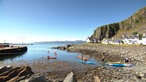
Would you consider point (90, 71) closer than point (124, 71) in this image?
No

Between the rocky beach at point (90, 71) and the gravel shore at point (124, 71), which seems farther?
the rocky beach at point (90, 71)

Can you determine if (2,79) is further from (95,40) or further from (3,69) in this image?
(95,40)

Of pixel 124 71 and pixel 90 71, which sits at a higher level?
pixel 124 71

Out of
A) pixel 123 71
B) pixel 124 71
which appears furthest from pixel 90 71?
pixel 124 71

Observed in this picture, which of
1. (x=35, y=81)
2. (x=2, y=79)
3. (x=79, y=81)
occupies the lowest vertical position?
(x=79, y=81)

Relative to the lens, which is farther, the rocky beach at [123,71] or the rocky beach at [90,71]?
the rocky beach at [90,71]

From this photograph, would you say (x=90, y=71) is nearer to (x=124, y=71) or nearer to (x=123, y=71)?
(x=123, y=71)

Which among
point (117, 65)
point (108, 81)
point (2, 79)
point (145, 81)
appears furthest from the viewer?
point (117, 65)

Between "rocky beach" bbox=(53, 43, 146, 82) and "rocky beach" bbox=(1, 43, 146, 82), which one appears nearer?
"rocky beach" bbox=(53, 43, 146, 82)

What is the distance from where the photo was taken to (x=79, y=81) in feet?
70.8

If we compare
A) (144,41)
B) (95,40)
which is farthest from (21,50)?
(95,40)

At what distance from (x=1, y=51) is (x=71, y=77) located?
237 ft

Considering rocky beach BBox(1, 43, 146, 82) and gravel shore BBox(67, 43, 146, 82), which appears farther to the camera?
rocky beach BBox(1, 43, 146, 82)

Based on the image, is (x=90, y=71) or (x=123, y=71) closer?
(x=123, y=71)
